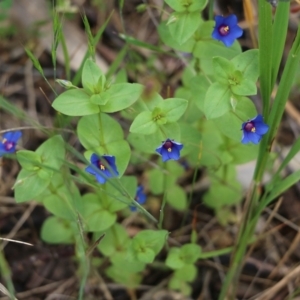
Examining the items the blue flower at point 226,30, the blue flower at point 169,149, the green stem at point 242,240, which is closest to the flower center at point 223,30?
the blue flower at point 226,30

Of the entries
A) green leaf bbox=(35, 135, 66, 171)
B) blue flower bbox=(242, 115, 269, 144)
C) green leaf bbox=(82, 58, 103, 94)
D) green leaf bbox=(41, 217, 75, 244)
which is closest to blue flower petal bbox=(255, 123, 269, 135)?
blue flower bbox=(242, 115, 269, 144)

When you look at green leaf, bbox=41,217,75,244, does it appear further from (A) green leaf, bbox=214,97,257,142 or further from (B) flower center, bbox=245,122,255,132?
(B) flower center, bbox=245,122,255,132

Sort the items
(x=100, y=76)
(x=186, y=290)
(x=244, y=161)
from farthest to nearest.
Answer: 1. (x=186, y=290)
2. (x=244, y=161)
3. (x=100, y=76)

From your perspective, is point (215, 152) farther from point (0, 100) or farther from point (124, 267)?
point (0, 100)

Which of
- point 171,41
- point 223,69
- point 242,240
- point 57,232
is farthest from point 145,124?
point 57,232

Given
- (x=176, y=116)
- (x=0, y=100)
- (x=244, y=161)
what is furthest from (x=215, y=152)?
(x=0, y=100)

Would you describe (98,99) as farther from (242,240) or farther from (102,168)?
(242,240)

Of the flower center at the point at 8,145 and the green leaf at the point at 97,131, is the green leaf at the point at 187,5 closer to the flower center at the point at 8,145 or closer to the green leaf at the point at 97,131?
the green leaf at the point at 97,131
